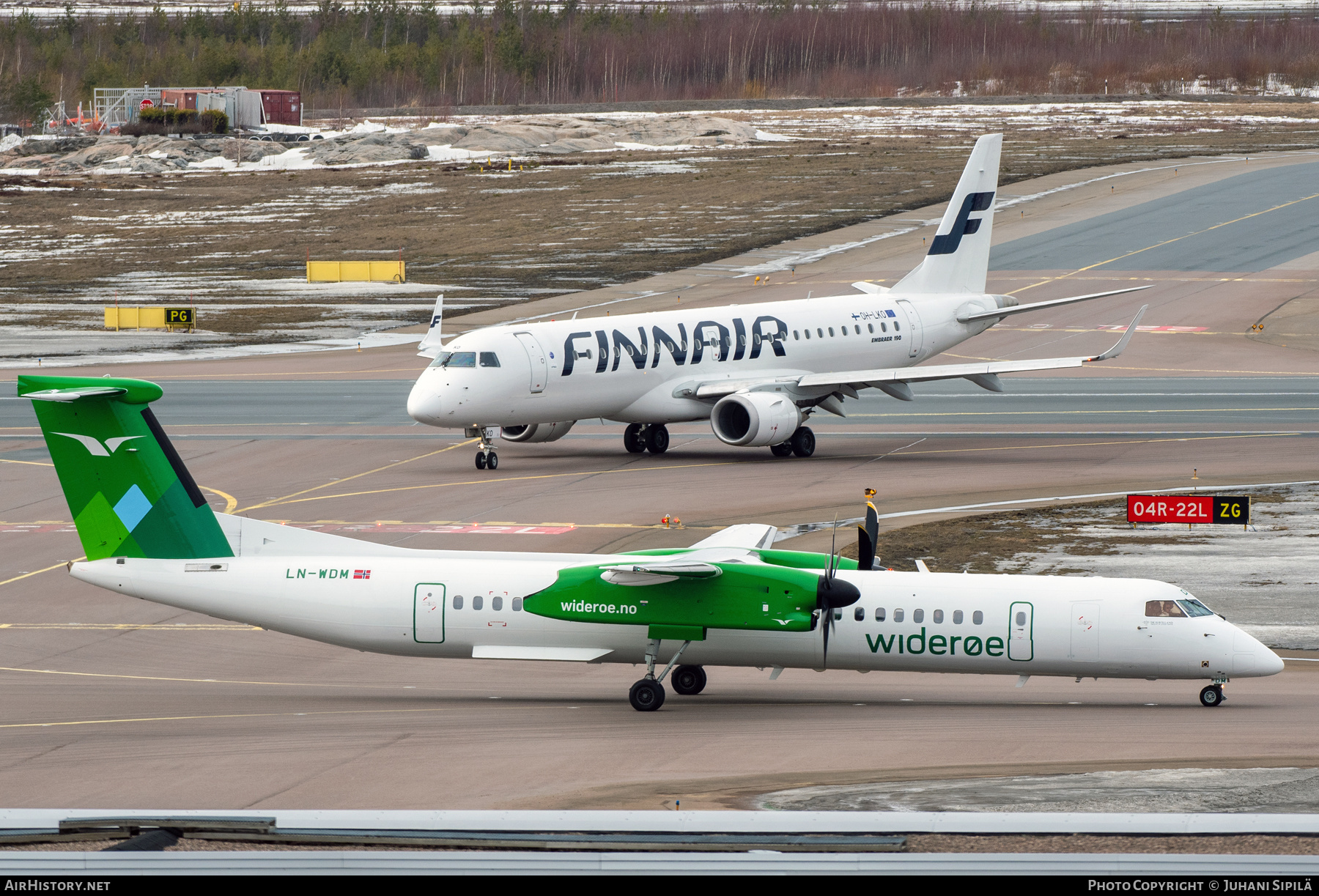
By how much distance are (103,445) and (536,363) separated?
19802 millimetres

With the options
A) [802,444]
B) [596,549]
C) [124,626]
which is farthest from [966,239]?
[124,626]

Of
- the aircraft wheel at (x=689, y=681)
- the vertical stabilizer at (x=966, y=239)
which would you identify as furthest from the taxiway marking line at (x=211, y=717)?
the vertical stabilizer at (x=966, y=239)

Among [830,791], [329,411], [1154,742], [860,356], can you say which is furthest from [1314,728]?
[329,411]

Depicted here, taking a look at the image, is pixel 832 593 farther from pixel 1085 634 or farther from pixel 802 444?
pixel 802 444

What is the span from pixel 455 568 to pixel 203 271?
77853 millimetres

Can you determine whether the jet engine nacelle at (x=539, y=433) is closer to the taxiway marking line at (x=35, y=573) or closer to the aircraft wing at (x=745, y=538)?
the taxiway marking line at (x=35, y=573)

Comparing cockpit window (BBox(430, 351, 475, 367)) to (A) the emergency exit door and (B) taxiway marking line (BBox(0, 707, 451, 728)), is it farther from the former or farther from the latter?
(A) the emergency exit door

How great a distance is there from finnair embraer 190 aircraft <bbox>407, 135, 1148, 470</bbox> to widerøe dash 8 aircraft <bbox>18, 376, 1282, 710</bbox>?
702 inches

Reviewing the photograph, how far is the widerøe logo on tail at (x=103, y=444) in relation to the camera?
28094mm

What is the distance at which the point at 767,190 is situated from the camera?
4840 inches

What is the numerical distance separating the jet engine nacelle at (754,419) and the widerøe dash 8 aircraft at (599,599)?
19409 mm

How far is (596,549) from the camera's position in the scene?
128ft

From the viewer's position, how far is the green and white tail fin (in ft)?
91.8

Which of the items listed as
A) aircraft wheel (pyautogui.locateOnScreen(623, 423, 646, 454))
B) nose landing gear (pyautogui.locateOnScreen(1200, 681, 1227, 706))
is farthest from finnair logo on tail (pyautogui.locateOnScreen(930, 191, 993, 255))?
nose landing gear (pyautogui.locateOnScreen(1200, 681, 1227, 706))
